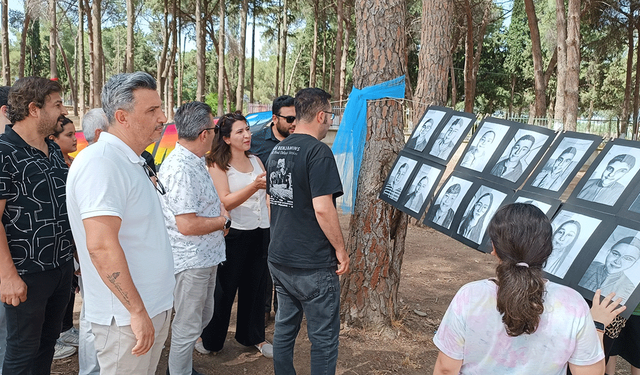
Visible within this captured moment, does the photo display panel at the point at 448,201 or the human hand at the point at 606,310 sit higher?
the photo display panel at the point at 448,201

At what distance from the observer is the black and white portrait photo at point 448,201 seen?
108 inches

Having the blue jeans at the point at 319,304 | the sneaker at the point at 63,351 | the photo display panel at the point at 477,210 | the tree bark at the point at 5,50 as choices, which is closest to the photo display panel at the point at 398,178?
the photo display panel at the point at 477,210

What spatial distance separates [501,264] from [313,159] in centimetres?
113

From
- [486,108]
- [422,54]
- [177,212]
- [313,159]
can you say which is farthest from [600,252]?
[486,108]

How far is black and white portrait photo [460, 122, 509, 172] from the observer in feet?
8.84

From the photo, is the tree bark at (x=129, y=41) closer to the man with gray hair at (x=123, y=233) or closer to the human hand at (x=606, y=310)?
the man with gray hair at (x=123, y=233)

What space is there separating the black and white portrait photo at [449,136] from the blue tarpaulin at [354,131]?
60 centimetres

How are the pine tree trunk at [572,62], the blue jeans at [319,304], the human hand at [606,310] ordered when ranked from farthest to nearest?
1. the pine tree trunk at [572,62]
2. the blue jeans at [319,304]
3. the human hand at [606,310]

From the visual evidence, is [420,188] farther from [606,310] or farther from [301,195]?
[606,310]

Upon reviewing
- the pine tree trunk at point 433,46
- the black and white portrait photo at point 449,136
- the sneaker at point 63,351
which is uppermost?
the pine tree trunk at point 433,46

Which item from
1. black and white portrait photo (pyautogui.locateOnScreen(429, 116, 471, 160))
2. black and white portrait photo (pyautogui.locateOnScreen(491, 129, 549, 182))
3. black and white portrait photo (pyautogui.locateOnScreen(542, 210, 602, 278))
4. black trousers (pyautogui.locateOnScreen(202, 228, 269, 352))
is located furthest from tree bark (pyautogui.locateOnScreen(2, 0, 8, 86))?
black and white portrait photo (pyautogui.locateOnScreen(542, 210, 602, 278))

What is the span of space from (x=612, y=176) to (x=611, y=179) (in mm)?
16

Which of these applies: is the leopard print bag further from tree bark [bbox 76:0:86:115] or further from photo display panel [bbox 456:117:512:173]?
tree bark [bbox 76:0:86:115]

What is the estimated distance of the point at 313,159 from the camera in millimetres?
2305
